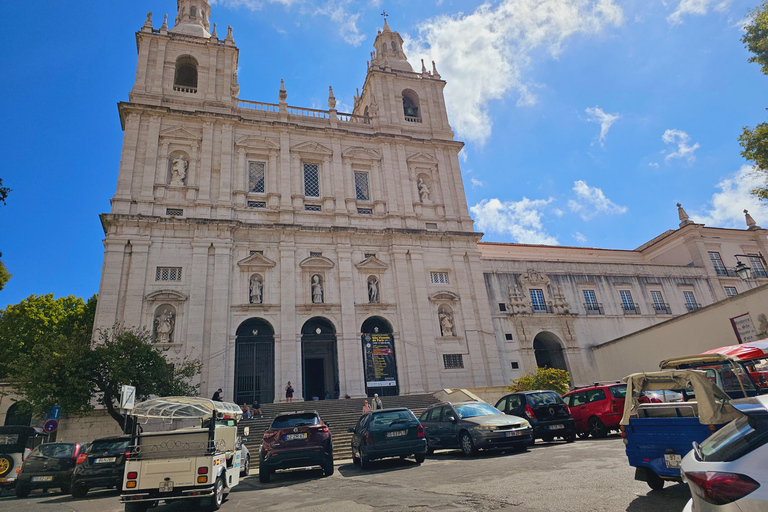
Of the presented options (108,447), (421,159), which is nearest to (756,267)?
(421,159)

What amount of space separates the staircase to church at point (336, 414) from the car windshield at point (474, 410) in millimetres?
5237

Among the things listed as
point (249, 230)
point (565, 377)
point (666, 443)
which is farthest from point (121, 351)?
point (565, 377)

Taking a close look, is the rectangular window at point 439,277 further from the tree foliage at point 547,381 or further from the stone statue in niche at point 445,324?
the tree foliage at point 547,381

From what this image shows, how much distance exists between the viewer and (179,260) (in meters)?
24.0

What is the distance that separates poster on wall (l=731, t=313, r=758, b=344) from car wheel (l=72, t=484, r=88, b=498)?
22.8m

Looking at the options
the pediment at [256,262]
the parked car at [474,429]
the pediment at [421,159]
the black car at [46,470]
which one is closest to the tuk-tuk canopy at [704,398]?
the parked car at [474,429]

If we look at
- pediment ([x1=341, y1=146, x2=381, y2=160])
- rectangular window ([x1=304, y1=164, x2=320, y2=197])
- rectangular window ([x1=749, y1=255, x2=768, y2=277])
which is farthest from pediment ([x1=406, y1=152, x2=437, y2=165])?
rectangular window ([x1=749, y1=255, x2=768, y2=277])

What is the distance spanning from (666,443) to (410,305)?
69.6 ft

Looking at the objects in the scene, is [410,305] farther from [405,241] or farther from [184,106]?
[184,106]

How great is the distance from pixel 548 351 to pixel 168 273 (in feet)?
77.5

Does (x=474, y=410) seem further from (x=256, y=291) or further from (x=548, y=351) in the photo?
(x=548, y=351)

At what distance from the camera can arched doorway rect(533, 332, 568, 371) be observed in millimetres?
29156

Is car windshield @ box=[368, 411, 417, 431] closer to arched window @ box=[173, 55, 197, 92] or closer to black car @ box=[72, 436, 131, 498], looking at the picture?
black car @ box=[72, 436, 131, 498]

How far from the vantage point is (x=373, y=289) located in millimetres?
26719
